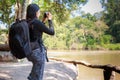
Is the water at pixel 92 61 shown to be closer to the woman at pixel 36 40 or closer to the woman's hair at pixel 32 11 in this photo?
the woman at pixel 36 40

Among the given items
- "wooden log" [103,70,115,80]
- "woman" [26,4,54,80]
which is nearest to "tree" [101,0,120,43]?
"wooden log" [103,70,115,80]

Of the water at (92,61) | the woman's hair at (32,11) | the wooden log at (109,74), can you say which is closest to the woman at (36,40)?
the woman's hair at (32,11)

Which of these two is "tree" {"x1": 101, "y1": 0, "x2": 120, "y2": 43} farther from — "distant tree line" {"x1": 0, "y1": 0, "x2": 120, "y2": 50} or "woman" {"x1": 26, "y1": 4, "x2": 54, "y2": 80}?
"woman" {"x1": 26, "y1": 4, "x2": 54, "y2": 80}

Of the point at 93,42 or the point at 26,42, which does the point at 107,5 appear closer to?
the point at 93,42

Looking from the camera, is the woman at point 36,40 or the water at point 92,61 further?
the water at point 92,61

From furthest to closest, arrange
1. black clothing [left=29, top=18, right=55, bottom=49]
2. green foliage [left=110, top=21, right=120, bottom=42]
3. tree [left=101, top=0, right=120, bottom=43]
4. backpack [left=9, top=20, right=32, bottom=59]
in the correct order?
tree [left=101, top=0, right=120, bottom=43], green foliage [left=110, top=21, right=120, bottom=42], black clothing [left=29, top=18, right=55, bottom=49], backpack [left=9, top=20, right=32, bottom=59]

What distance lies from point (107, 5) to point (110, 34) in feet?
29.5

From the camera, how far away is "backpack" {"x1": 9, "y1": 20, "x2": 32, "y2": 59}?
16.1ft

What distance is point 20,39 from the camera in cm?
492

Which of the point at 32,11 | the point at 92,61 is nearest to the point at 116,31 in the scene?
the point at 92,61

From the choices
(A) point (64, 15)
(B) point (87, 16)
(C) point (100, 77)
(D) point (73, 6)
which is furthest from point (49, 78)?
(B) point (87, 16)

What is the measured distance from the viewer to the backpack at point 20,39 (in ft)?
16.1

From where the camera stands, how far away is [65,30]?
60.4m

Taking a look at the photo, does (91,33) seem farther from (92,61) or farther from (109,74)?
(109,74)
